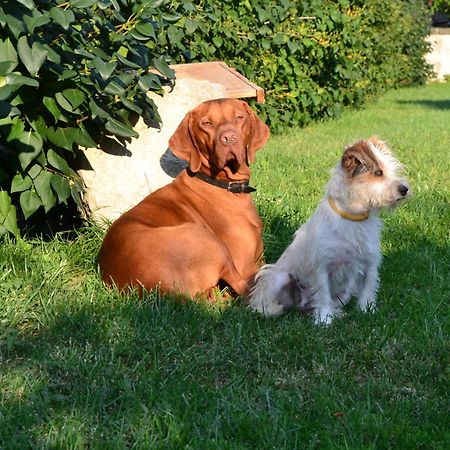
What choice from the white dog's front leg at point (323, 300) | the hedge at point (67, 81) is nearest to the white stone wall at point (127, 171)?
the hedge at point (67, 81)

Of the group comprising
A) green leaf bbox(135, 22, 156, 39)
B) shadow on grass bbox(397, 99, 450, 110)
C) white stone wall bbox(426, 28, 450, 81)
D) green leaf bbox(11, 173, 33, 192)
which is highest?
green leaf bbox(135, 22, 156, 39)

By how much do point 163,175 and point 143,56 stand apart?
94 centimetres

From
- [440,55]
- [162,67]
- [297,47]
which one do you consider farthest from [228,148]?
[440,55]

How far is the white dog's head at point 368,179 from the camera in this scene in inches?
187

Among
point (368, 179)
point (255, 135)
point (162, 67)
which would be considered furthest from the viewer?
point (162, 67)

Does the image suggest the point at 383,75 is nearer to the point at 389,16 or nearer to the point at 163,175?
the point at 389,16

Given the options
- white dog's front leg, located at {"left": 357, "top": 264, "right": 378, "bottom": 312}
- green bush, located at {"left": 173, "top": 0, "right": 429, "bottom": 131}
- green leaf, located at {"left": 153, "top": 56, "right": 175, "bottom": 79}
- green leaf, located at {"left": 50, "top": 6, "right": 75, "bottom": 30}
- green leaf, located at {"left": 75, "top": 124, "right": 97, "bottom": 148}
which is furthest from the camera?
green bush, located at {"left": 173, "top": 0, "right": 429, "bottom": 131}

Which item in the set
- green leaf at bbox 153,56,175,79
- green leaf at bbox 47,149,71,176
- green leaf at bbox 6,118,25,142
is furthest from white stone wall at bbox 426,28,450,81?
green leaf at bbox 6,118,25,142

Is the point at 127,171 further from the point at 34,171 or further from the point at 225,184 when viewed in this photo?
the point at 225,184

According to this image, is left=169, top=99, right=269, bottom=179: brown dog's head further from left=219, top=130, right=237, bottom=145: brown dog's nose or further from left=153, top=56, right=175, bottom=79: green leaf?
left=153, top=56, right=175, bottom=79: green leaf

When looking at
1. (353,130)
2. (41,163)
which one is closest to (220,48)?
(353,130)

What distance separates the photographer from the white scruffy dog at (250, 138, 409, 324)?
480 centimetres

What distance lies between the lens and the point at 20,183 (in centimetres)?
537

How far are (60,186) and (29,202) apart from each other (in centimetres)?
23
